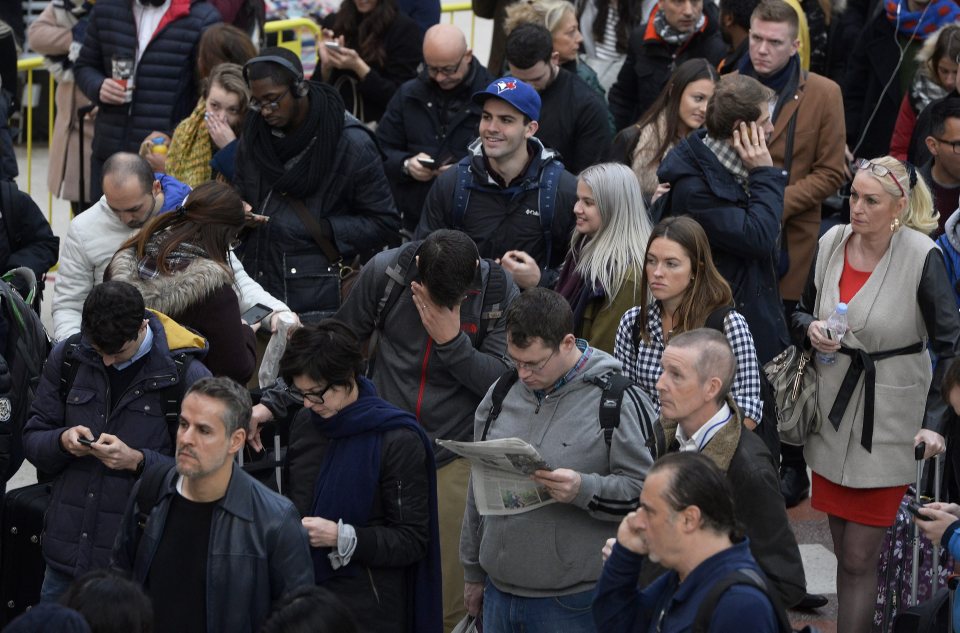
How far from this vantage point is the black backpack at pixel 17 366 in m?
5.80

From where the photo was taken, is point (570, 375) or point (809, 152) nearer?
point (570, 375)

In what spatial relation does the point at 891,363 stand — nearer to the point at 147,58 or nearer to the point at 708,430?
the point at 708,430

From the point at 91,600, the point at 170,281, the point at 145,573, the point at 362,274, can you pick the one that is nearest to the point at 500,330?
the point at 362,274

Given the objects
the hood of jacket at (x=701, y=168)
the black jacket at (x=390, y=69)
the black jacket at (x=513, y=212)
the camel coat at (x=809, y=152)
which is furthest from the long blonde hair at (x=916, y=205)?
the black jacket at (x=390, y=69)

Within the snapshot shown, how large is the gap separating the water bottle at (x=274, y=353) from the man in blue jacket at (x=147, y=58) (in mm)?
2729

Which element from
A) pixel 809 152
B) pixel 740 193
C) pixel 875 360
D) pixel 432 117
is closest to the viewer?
pixel 875 360

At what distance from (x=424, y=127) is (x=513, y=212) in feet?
5.18

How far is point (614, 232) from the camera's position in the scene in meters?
6.11

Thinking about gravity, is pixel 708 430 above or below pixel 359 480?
above

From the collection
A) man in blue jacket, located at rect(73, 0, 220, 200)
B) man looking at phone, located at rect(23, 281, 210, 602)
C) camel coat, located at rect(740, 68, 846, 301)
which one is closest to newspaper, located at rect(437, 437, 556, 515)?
man looking at phone, located at rect(23, 281, 210, 602)

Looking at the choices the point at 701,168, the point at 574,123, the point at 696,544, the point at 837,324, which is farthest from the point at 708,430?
the point at 574,123

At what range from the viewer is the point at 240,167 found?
22.8 ft

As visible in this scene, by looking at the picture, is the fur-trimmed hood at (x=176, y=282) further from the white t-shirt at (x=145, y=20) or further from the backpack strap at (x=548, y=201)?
the white t-shirt at (x=145, y=20)

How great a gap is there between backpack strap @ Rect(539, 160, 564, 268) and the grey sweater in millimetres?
1700
